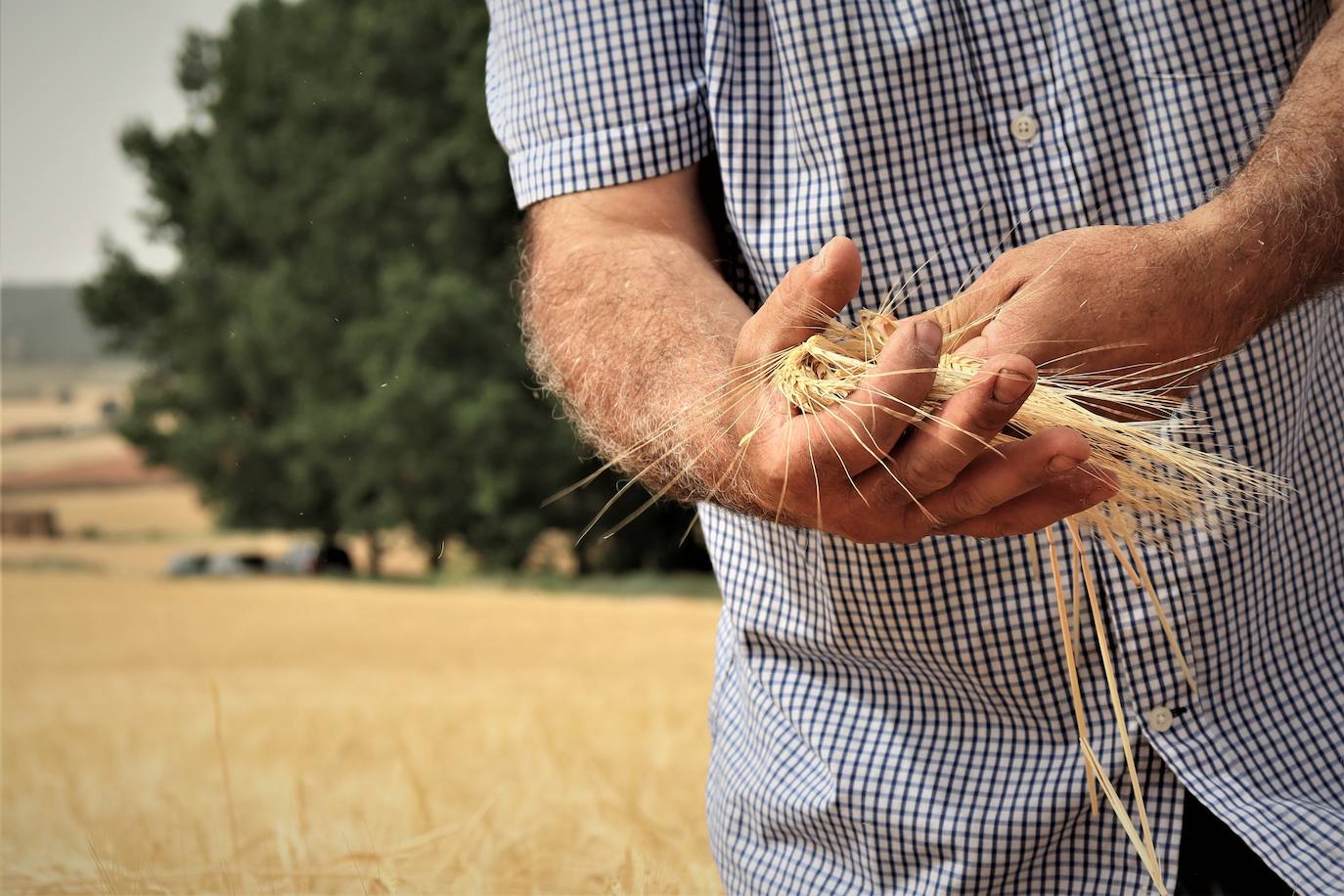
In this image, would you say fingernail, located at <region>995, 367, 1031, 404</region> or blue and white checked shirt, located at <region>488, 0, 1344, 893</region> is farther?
blue and white checked shirt, located at <region>488, 0, 1344, 893</region>

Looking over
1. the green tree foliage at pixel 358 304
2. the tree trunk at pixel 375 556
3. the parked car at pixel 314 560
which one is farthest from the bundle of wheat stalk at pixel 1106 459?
the tree trunk at pixel 375 556

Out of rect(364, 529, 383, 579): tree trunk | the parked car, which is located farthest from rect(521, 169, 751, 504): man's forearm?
rect(364, 529, 383, 579): tree trunk

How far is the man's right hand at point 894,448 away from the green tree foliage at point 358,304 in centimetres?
1788

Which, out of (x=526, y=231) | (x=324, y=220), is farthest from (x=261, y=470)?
(x=526, y=231)

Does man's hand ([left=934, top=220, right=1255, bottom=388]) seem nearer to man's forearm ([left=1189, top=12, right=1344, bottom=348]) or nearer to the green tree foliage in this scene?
man's forearm ([left=1189, top=12, right=1344, bottom=348])

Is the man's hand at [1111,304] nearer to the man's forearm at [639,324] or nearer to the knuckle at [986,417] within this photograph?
the knuckle at [986,417]

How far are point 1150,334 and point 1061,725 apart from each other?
19.3 inches

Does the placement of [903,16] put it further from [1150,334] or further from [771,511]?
[771,511]

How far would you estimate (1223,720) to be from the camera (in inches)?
54.8

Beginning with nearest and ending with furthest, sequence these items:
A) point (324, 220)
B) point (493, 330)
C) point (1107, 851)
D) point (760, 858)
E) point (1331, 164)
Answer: point (1331, 164) < point (1107, 851) < point (760, 858) < point (493, 330) < point (324, 220)

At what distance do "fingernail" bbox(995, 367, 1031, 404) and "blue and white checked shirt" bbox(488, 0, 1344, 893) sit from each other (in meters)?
0.47

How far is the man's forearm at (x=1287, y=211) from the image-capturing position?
1.18 meters

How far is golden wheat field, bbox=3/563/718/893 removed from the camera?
204 cm

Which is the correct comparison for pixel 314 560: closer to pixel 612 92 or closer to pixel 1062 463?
pixel 612 92
